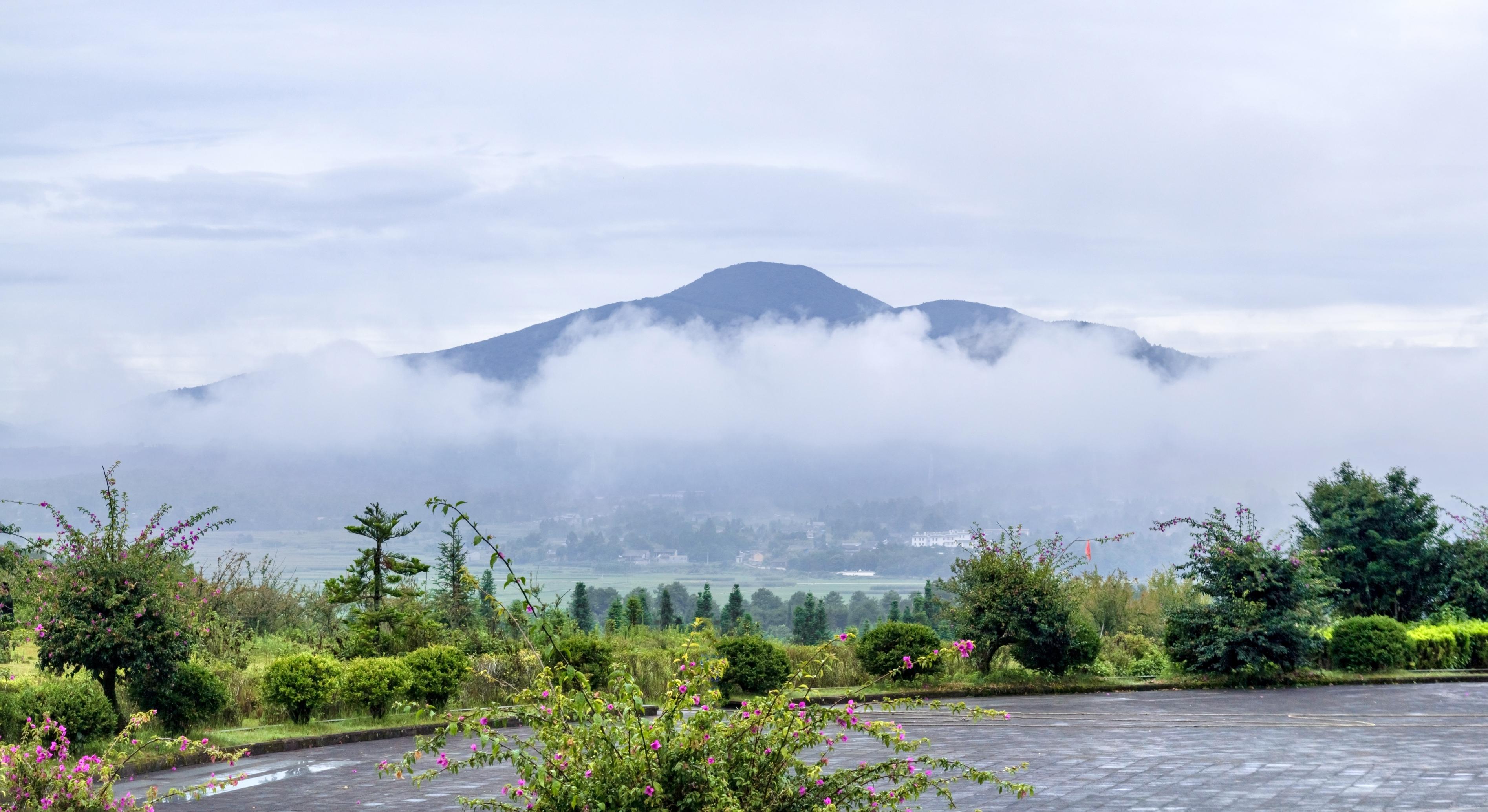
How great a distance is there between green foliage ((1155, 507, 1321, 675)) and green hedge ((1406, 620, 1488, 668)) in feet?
8.16

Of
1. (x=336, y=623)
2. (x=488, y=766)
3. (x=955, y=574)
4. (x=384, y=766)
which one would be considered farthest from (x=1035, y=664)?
(x=384, y=766)

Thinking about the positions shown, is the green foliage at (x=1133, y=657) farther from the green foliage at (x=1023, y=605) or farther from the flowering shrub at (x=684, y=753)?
the flowering shrub at (x=684, y=753)

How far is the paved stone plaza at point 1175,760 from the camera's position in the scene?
9.62m

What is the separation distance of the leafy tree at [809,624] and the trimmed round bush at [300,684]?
64.0ft

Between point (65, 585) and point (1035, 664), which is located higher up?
point (65, 585)

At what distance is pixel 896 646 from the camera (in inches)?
723

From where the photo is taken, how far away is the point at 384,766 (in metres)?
5.98

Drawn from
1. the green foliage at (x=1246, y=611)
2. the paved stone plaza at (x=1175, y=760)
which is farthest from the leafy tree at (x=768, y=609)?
the paved stone plaza at (x=1175, y=760)

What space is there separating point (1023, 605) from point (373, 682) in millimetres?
9558

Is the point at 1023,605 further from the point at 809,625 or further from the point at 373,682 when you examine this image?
the point at 809,625

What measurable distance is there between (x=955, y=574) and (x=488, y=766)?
935 cm

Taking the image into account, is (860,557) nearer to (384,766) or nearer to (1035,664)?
(1035,664)

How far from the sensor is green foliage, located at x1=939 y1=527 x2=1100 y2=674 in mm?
18469

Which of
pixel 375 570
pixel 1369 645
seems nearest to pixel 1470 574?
pixel 1369 645
